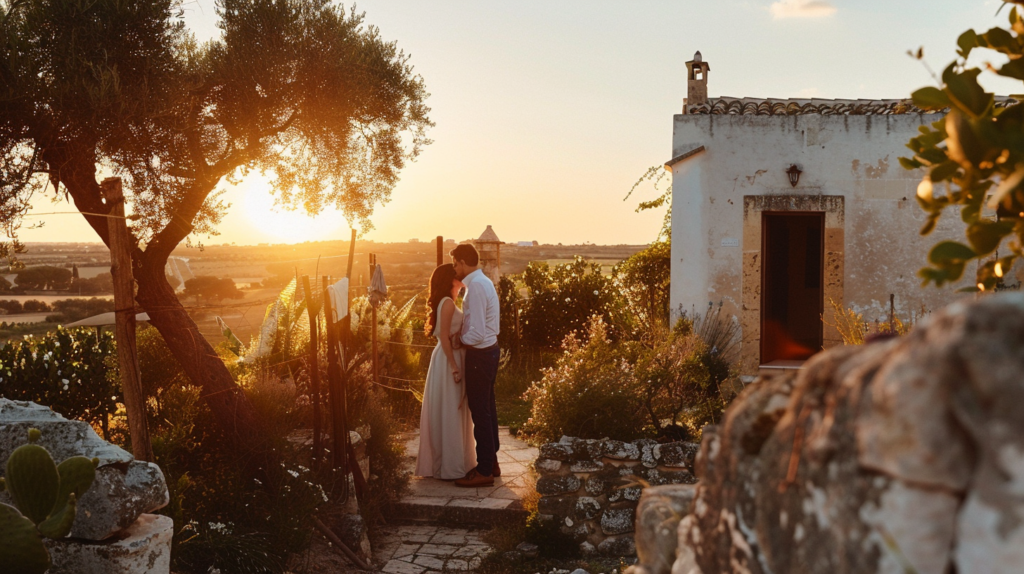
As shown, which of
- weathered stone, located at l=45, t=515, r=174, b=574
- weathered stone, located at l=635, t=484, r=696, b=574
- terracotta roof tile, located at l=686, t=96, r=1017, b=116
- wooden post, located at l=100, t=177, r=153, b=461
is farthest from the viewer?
terracotta roof tile, located at l=686, t=96, r=1017, b=116

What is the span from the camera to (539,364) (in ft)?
41.6

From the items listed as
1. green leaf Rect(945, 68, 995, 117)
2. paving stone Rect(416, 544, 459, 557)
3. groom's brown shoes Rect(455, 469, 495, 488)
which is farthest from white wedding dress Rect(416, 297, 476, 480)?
green leaf Rect(945, 68, 995, 117)

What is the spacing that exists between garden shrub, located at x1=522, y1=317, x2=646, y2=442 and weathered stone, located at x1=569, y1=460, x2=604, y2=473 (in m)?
0.34

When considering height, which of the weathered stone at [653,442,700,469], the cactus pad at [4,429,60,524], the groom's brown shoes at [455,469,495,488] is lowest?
the groom's brown shoes at [455,469,495,488]

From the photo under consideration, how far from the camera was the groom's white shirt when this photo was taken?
20.8ft

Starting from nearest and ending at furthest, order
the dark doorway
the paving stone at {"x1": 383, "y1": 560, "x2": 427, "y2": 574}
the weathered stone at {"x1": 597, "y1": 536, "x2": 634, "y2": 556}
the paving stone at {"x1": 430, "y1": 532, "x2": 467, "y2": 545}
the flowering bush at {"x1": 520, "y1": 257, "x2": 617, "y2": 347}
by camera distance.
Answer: the paving stone at {"x1": 383, "y1": 560, "x2": 427, "y2": 574}
the weathered stone at {"x1": 597, "y1": 536, "x2": 634, "y2": 556}
the paving stone at {"x1": 430, "y1": 532, "x2": 467, "y2": 545}
the flowering bush at {"x1": 520, "y1": 257, "x2": 617, "y2": 347}
the dark doorway

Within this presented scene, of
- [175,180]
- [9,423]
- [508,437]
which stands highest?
[175,180]

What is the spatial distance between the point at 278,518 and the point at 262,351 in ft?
10.2

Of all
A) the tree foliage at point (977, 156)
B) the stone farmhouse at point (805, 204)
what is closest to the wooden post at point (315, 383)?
the tree foliage at point (977, 156)

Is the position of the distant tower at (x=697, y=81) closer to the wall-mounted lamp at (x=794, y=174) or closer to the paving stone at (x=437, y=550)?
the wall-mounted lamp at (x=794, y=174)

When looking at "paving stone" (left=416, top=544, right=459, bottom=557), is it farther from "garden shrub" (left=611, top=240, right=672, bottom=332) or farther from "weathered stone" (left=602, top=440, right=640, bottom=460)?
"garden shrub" (left=611, top=240, right=672, bottom=332)

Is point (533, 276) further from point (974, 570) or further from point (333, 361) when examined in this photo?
point (974, 570)

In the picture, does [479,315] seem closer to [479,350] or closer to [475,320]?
[475,320]

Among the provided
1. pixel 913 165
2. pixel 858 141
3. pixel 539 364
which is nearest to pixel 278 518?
pixel 913 165
